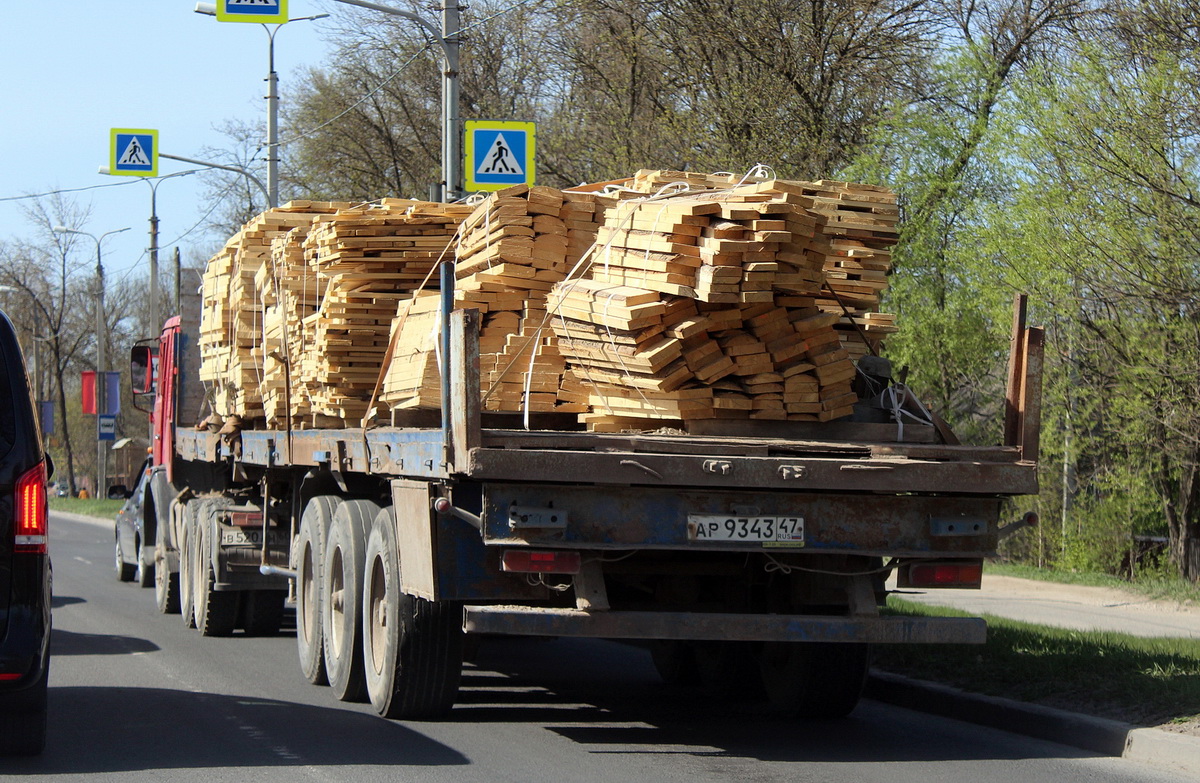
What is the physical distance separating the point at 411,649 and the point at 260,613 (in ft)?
18.7

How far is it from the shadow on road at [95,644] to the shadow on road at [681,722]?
9.12 feet

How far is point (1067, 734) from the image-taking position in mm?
8133

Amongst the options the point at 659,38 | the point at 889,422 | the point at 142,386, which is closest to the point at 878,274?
the point at 889,422

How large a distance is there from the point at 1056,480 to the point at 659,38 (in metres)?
8.53

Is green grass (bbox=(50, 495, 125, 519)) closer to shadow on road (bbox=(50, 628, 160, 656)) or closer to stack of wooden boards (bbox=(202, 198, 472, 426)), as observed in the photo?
shadow on road (bbox=(50, 628, 160, 656))

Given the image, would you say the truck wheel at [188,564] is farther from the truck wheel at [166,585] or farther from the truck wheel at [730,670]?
the truck wheel at [730,670]

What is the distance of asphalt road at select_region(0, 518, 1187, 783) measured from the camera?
711 centimetres

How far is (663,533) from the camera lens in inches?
283

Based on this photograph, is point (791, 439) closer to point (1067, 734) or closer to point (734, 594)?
point (734, 594)

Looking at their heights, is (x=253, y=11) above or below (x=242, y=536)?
above

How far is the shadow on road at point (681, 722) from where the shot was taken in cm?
788

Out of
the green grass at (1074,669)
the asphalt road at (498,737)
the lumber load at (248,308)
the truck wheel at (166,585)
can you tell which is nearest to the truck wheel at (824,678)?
the asphalt road at (498,737)

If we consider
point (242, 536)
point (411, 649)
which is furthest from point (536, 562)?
point (242, 536)

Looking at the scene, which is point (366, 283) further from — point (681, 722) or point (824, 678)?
point (824, 678)
